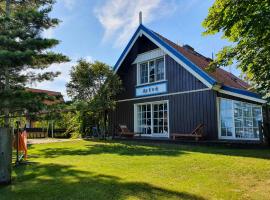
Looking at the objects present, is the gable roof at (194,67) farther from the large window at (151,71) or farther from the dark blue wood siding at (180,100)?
the large window at (151,71)

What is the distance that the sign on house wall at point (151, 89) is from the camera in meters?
14.5

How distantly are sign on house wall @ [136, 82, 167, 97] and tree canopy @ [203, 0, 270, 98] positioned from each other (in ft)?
28.9

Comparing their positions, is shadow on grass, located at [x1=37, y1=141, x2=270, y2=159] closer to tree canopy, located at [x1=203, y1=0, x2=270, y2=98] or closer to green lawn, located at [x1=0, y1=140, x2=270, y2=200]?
green lawn, located at [x1=0, y1=140, x2=270, y2=200]

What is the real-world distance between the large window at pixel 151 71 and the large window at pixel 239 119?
13.6ft

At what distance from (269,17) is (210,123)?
8.51m

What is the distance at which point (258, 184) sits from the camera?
459cm

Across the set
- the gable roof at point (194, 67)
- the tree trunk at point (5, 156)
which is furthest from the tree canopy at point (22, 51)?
the gable roof at point (194, 67)

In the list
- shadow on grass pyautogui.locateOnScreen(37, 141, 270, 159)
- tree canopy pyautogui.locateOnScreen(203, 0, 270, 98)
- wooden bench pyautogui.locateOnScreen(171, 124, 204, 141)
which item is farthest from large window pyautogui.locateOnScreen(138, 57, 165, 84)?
tree canopy pyautogui.locateOnScreen(203, 0, 270, 98)

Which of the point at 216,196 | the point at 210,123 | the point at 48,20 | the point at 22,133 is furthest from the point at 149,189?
the point at 210,123

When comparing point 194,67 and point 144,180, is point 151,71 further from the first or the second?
point 144,180

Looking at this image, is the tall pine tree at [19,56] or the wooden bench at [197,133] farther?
the wooden bench at [197,133]

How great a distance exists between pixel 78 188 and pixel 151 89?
1100 cm

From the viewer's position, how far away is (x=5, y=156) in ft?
16.7

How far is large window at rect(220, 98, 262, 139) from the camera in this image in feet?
36.7
